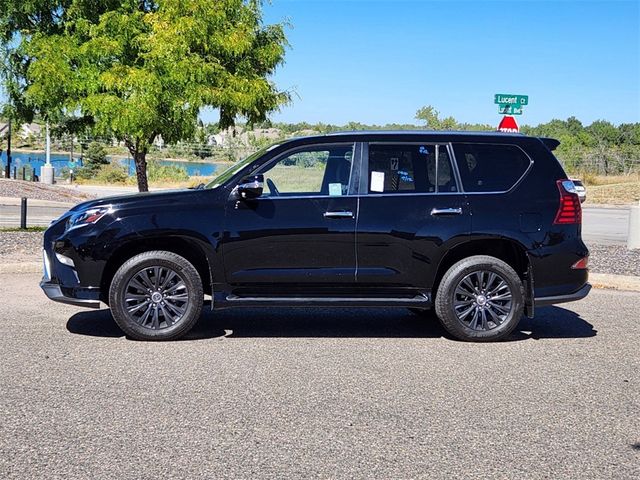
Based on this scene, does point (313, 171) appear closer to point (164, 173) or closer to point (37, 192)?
point (37, 192)

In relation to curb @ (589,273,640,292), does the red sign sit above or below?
above

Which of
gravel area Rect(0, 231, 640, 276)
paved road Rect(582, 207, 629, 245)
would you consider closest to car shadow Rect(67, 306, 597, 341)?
gravel area Rect(0, 231, 640, 276)

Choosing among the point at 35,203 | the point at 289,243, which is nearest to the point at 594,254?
the point at 289,243

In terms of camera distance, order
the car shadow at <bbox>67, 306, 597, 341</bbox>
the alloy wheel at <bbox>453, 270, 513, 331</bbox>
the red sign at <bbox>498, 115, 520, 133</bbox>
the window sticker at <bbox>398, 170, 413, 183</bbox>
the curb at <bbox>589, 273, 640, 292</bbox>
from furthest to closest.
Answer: the red sign at <bbox>498, 115, 520, 133</bbox>, the curb at <bbox>589, 273, 640, 292</bbox>, the car shadow at <bbox>67, 306, 597, 341</bbox>, the window sticker at <bbox>398, 170, 413, 183</bbox>, the alloy wheel at <bbox>453, 270, 513, 331</bbox>

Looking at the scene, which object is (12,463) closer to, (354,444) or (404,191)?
(354,444)

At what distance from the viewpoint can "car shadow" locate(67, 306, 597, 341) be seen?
7.58 metres

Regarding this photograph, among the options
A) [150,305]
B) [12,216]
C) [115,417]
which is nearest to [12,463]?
[115,417]

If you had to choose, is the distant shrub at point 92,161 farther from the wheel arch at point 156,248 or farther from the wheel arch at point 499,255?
the wheel arch at point 499,255

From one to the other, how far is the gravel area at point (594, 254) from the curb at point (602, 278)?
0.46m

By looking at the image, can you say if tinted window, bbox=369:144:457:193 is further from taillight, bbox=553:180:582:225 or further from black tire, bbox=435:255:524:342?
taillight, bbox=553:180:582:225

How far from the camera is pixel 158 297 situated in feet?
23.1

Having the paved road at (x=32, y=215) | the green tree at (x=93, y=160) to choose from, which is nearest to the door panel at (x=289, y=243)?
the paved road at (x=32, y=215)

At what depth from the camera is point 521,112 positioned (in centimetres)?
1652

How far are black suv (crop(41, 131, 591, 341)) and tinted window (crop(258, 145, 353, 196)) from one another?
0.5 inches
